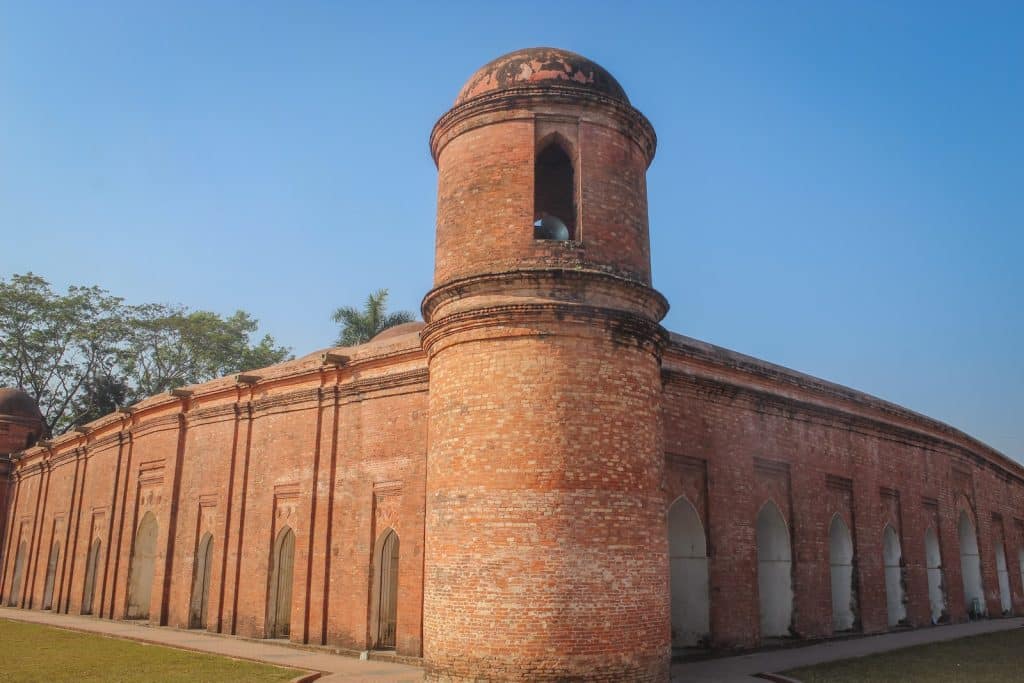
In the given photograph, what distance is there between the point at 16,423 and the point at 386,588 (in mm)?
22773

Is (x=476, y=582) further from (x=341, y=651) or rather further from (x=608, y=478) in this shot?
(x=341, y=651)

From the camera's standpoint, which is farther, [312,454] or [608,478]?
[312,454]

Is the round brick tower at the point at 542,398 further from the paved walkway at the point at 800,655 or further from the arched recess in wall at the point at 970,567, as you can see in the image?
the arched recess in wall at the point at 970,567

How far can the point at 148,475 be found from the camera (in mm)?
20203

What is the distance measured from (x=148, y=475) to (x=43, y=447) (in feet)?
32.0

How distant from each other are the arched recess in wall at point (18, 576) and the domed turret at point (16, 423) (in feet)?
12.9

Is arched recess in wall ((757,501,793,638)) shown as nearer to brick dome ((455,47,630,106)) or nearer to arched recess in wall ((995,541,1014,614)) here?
brick dome ((455,47,630,106))

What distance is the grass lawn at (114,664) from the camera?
11547 mm

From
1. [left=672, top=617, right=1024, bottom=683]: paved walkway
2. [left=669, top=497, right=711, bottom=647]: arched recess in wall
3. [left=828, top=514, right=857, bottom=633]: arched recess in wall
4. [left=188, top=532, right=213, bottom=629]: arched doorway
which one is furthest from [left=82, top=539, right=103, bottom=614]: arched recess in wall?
[left=828, top=514, right=857, bottom=633]: arched recess in wall

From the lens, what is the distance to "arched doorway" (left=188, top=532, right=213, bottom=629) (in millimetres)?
17484

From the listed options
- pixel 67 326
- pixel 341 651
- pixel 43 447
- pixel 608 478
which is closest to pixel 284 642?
pixel 341 651

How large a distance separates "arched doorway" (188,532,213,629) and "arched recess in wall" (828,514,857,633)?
42.1ft

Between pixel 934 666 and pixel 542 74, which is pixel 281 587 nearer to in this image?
pixel 542 74

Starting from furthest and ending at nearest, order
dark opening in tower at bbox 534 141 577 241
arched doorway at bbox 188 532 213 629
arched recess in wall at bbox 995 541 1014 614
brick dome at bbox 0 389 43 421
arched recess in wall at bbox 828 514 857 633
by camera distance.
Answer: brick dome at bbox 0 389 43 421 → arched recess in wall at bbox 995 541 1014 614 → arched doorway at bbox 188 532 213 629 → arched recess in wall at bbox 828 514 857 633 → dark opening in tower at bbox 534 141 577 241
